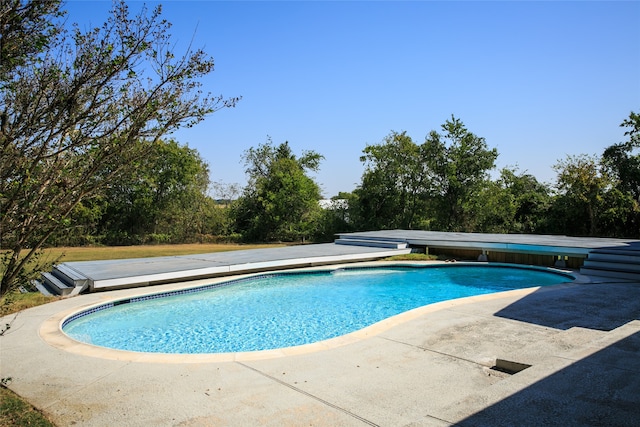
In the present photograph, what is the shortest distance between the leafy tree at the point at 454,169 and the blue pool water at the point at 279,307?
7815 millimetres

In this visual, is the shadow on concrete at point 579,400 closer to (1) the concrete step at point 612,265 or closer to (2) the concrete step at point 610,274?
(2) the concrete step at point 610,274

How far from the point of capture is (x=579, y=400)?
268cm

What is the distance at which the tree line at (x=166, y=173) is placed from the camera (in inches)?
103

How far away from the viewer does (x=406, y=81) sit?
586 inches

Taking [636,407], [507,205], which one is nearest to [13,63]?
[636,407]

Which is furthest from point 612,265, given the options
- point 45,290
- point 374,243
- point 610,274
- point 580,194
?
point 45,290

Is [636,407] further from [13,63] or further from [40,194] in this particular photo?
[13,63]

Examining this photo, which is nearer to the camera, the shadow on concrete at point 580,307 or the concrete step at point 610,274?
the shadow on concrete at point 580,307

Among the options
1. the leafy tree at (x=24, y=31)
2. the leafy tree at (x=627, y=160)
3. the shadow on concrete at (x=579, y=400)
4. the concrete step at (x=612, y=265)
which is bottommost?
the shadow on concrete at (x=579, y=400)

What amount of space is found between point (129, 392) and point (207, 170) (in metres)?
20.6

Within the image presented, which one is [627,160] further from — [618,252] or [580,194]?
[618,252]

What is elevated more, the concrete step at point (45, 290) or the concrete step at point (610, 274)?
the concrete step at point (610, 274)

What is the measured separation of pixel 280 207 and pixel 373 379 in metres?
17.5

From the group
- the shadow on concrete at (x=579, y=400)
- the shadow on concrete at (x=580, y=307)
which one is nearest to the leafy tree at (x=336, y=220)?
the shadow on concrete at (x=580, y=307)
